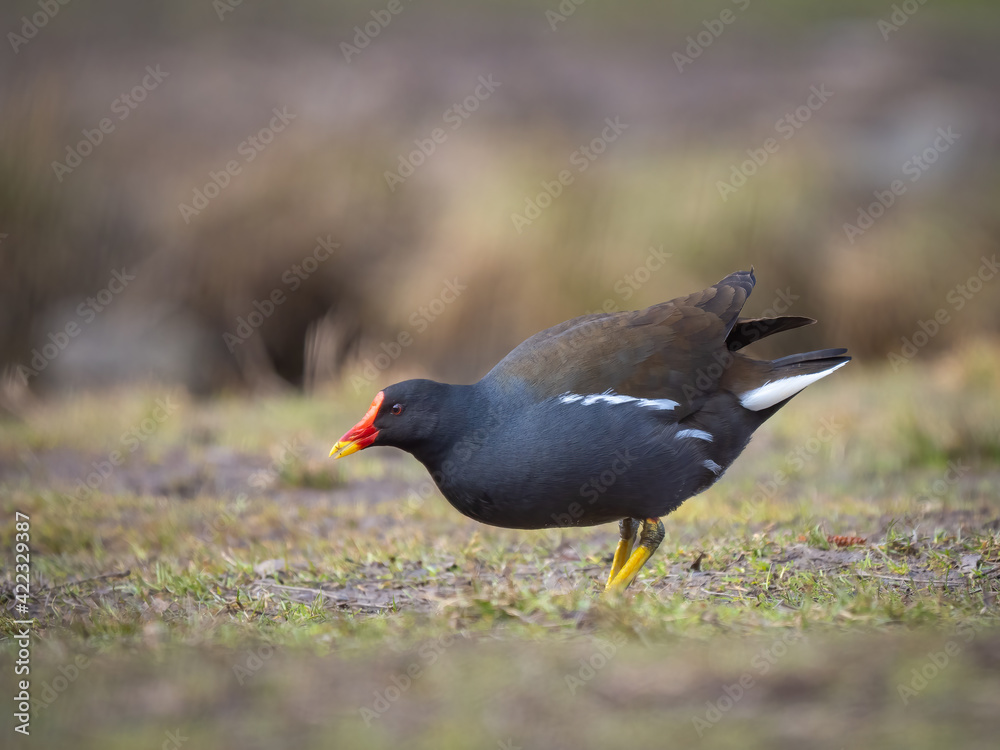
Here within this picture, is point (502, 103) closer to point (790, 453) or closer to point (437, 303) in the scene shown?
point (437, 303)

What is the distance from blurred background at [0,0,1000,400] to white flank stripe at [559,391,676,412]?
16.0 feet

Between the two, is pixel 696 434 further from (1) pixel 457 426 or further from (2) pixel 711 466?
(1) pixel 457 426

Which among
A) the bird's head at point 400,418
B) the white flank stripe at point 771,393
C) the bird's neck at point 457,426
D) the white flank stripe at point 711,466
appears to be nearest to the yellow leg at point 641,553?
the white flank stripe at point 711,466

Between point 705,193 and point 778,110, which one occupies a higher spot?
point 778,110

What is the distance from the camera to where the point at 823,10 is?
57.2 ft

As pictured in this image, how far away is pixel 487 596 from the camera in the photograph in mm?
3373

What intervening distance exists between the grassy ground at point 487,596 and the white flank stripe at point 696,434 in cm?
52

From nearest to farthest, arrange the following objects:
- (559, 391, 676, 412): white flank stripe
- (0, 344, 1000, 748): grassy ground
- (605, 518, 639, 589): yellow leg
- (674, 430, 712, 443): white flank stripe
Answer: (0, 344, 1000, 748): grassy ground, (559, 391, 676, 412): white flank stripe, (674, 430, 712, 443): white flank stripe, (605, 518, 639, 589): yellow leg

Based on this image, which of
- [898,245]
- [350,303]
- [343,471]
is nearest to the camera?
[343,471]

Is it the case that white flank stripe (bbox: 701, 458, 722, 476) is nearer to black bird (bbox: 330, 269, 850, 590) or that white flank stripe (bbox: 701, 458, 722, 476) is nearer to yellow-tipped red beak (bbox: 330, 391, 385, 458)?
black bird (bbox: 330, 269, 850, 590)

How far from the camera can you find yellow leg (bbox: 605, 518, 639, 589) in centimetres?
435

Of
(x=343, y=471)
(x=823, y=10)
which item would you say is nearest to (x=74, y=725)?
(x=343, y=471)

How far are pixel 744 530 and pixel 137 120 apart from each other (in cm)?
883

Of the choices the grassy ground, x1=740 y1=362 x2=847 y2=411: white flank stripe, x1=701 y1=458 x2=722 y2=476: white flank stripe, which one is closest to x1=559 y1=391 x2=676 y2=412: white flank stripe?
x1=701 y1=458 x2=722 y2=476: white flank stripe
